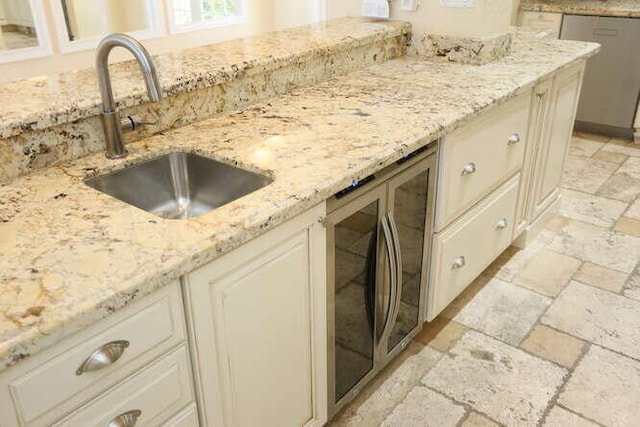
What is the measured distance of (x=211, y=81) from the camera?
1.88 meters

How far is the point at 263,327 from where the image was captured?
55.5 inches

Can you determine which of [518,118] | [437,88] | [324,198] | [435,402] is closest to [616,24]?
[518,118]

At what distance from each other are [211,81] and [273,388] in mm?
996

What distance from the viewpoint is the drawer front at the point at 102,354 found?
952mm

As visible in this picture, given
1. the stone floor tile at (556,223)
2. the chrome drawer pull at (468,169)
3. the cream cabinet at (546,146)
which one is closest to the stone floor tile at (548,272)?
the cream cabinet at (546,146)

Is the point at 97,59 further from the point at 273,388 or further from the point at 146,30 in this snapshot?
the point at 146,30

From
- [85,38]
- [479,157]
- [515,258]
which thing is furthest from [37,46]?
[515,258]

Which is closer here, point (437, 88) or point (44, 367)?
point (44, 367)

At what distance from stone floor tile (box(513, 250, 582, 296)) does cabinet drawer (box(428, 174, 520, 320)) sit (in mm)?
215

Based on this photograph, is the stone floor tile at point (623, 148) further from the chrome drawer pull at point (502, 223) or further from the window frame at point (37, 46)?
the window frame at point (37, 46)

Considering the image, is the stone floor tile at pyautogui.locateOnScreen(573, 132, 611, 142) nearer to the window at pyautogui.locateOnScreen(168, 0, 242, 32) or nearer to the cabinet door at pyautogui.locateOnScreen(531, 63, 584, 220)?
the cabinet door at pyautogui.locateOnScreen(531, 63, 584, 220)

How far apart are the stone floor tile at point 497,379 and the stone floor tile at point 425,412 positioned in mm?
49

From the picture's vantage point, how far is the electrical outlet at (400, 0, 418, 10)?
2650 millimetres

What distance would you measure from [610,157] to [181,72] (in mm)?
3459
